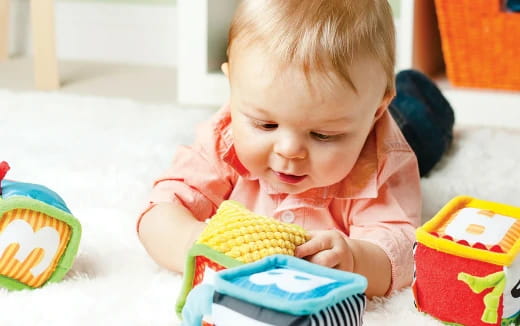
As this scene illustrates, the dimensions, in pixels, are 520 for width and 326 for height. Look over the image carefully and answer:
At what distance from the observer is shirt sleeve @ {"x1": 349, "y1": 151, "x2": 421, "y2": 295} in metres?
0.93

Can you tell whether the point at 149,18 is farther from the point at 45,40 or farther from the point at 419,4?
the point at 419,4

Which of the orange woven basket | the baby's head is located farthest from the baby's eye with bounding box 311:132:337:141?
the orange woven basket

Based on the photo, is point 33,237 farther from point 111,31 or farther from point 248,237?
point 111,31

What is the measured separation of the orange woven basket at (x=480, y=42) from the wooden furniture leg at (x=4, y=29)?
111cm

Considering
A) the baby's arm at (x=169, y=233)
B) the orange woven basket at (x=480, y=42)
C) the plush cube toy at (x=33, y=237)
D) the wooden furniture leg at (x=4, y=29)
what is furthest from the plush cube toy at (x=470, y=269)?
the wooden furniture leg at (x=4, y=29)

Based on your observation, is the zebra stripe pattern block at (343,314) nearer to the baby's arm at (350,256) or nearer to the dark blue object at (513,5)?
the baby's arm at (350,256)

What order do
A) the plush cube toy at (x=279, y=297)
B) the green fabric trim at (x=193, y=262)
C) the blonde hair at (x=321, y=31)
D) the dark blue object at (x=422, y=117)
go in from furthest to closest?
1. the dark blue object at (x=422, y=117)
2. the blonde hair at (x=321, y=31)
3. the green fabric trim at (x=193, y=262)
4. the plush cube toy at (x=279, y=297)

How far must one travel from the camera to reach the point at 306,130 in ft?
2.87

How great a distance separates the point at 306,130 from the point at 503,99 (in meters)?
0.86

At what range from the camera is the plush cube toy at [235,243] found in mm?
760

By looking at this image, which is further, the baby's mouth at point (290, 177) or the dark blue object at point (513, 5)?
the dark blue object at point (513, 5)

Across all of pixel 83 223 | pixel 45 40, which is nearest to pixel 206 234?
pixel 83 223

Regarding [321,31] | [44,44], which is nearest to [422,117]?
[321,31]

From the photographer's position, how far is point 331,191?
987mm
